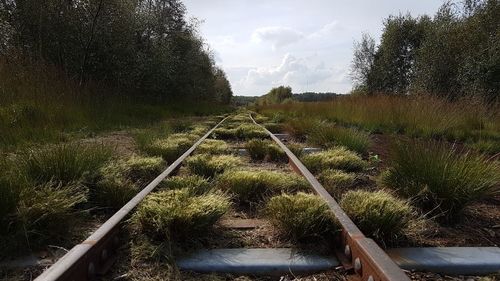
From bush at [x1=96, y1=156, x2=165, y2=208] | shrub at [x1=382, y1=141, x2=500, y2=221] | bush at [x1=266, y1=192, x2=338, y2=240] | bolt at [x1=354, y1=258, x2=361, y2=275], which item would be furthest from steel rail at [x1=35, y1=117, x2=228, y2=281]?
shrub at [x1=382, y1=141, x2=500, y2=221]

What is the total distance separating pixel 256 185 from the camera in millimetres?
3275

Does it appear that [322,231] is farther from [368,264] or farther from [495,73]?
[495,73]

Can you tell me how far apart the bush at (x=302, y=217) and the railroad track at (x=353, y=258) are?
69 millimetres

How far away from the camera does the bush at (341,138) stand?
18.7 ft

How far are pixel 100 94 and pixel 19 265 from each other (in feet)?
31.4

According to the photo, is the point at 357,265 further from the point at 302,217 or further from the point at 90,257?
the point at 90,257

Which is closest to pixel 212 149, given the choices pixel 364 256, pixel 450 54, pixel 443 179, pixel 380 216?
pixel 443 179

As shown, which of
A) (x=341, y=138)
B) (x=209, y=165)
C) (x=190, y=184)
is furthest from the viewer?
(x=341, y=138)

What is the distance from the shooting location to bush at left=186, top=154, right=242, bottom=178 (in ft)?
13.5

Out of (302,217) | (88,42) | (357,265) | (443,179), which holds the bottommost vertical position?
(357,265)

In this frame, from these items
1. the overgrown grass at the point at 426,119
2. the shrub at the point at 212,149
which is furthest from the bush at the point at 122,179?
the overgrown grass at the point at 426,119

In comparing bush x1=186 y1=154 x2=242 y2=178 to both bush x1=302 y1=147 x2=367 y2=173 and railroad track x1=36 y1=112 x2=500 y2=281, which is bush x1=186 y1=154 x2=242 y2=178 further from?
railroad track x1=36 y1=112 x2=500 y2=281

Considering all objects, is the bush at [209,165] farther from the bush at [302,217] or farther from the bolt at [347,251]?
the bolt at [347,251]

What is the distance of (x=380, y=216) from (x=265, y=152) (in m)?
3.28
